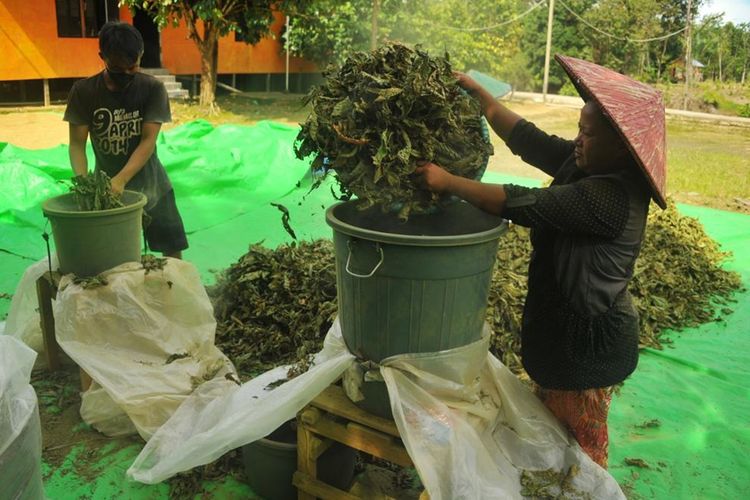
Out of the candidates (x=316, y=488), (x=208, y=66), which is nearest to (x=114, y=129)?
(x=316, y=488)

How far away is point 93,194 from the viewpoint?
10.1 ft

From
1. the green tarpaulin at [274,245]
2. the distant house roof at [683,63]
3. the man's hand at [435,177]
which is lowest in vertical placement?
the green tarpaulin at [274,245]

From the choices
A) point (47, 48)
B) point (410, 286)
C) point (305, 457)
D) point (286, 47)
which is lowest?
point (305, 457)

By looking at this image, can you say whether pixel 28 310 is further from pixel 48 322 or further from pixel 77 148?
pixel 77 148

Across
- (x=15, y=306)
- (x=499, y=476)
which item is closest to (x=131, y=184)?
(x=15, y=306)

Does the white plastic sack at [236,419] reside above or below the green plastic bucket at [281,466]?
above

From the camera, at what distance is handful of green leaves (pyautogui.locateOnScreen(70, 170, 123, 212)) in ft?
10.0

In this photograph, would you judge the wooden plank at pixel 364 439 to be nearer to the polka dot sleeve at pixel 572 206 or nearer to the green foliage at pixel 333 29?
the polka dot sleeve at pixel 572 206

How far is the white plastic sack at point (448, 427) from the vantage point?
6.76 ft

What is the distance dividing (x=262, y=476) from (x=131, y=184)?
2155mm

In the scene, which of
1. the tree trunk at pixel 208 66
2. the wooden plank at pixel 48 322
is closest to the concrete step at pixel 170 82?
the tree trunk at pixel 208 66

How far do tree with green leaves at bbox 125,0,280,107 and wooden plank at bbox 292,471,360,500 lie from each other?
10.9 m

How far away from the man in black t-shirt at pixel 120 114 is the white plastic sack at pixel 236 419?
5.11 feet

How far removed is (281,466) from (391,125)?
1.42m
